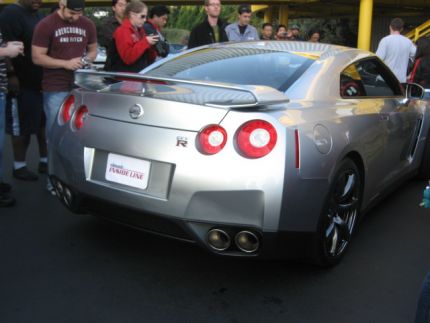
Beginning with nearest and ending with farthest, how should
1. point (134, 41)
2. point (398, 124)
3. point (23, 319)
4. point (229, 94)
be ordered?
point (23, 319), point (229, 94), point (398, 124), point (134, 41)

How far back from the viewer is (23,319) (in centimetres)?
257

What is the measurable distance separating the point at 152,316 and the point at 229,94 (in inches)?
47.4

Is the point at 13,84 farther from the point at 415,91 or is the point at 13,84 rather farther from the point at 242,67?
the point at 415,91

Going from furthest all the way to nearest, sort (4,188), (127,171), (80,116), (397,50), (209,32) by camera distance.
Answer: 1. (397,50)
2. (209,32)
3. (4,188)
4. (80,116)
5. (127,171)

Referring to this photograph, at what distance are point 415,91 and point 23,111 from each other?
3.68 metres

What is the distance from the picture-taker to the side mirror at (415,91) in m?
4.70

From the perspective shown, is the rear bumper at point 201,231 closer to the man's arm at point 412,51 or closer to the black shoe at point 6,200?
the black shoe at point 6,200

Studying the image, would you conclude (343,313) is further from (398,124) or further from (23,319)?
(398,124)

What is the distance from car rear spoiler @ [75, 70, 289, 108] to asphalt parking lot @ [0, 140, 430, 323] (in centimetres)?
104

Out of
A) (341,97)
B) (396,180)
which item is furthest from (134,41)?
(396,180)

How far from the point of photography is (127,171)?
112 inches

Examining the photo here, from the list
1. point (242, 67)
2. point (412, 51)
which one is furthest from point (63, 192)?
point (412, 51)

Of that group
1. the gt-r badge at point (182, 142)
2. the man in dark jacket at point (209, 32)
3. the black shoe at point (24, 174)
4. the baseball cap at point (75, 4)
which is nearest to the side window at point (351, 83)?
the gt-r badge at point (182, 142)

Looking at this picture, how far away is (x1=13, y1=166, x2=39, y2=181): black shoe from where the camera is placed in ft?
16.9
